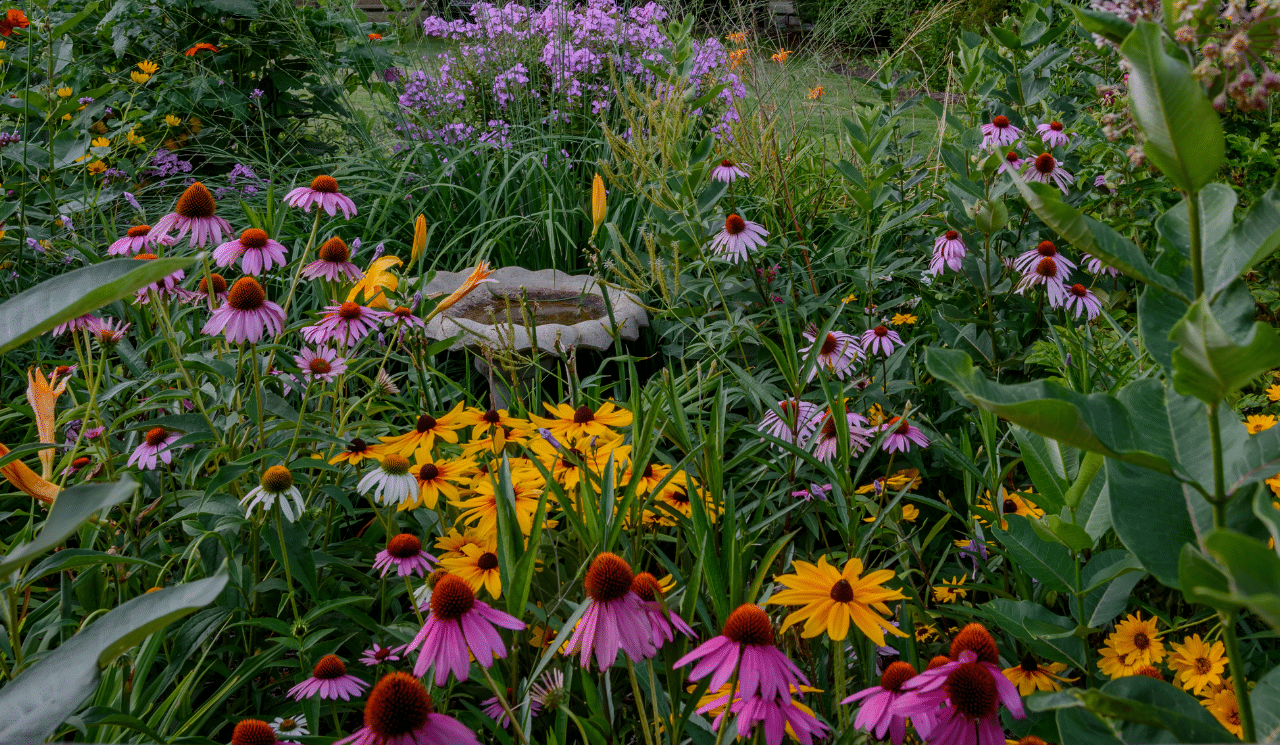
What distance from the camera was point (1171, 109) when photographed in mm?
527

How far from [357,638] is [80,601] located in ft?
1.50

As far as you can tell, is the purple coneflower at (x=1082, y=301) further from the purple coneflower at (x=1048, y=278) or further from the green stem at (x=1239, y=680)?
the green stem at (x=1239, y=680)

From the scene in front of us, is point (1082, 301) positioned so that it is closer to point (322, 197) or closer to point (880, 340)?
point (880, 340)

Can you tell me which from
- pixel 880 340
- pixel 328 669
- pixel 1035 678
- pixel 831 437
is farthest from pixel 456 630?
pixel 880 340

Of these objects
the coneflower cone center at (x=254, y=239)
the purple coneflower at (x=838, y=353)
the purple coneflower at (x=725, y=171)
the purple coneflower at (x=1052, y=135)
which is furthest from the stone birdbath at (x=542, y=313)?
the purple coneflower at (x=1052, y=135)

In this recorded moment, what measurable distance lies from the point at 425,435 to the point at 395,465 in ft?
0.47

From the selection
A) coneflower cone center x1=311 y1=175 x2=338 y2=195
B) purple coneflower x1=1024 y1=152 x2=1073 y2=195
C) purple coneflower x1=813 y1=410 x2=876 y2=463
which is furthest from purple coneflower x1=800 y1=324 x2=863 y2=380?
coneflower cone center x1=311 y1=175 x2=338 y2=195

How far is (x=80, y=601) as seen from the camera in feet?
4.68

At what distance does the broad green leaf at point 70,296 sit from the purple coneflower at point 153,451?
99 cm

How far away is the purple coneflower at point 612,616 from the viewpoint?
84 centimetres

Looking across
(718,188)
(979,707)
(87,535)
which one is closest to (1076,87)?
(718,188)

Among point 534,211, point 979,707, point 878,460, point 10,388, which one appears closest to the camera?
point 979,707

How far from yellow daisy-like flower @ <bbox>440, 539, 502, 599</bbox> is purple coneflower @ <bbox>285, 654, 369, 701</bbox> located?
19cm

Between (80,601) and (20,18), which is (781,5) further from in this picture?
(80,601)
